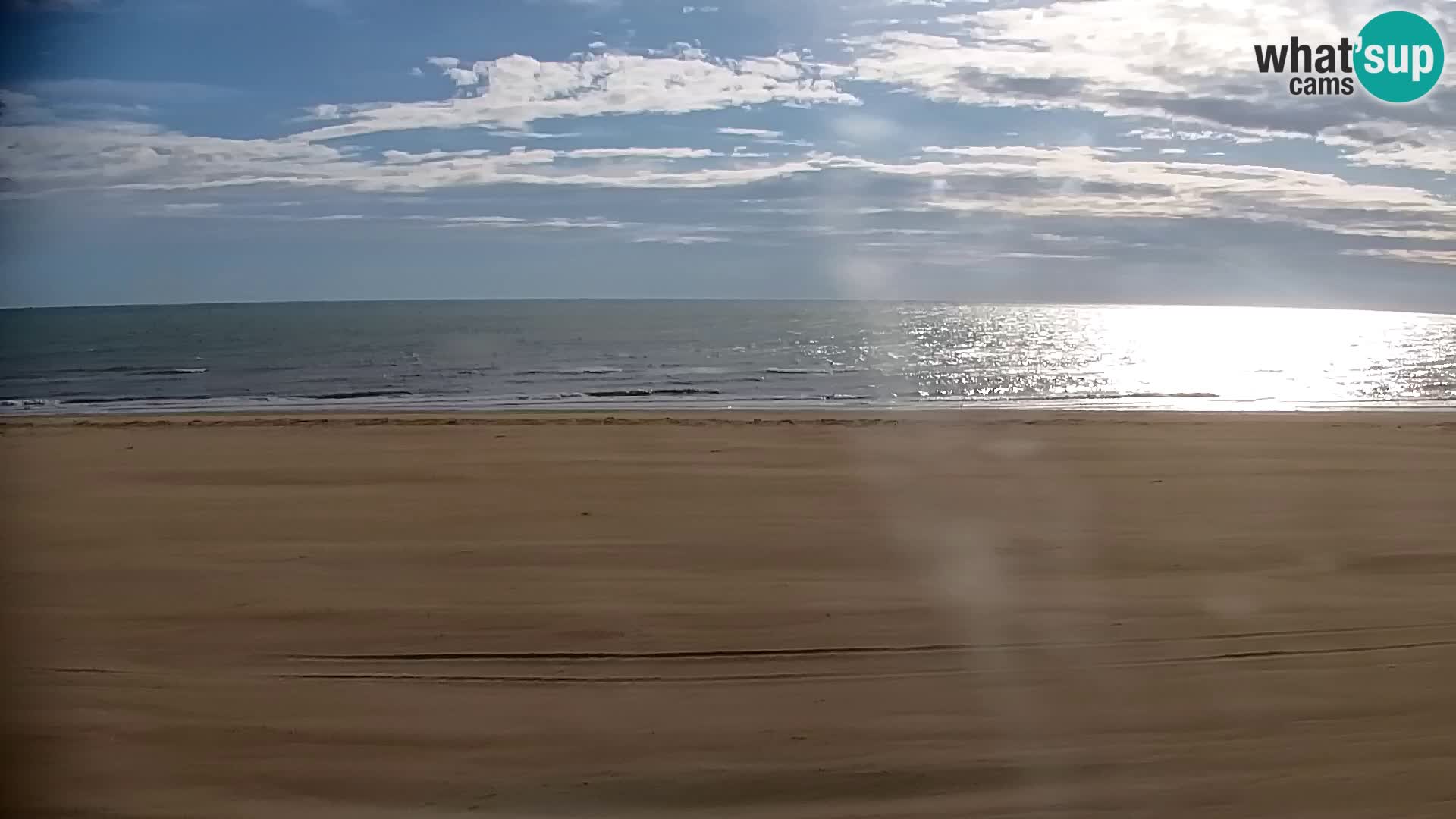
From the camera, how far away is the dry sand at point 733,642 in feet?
8.05

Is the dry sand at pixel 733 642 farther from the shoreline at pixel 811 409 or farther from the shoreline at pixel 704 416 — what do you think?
the shoreline at pixel 811 409

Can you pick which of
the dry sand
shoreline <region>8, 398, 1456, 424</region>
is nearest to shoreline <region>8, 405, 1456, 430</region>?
shoreline <region>8, 398, 1456, 424</region>

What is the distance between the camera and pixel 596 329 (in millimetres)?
34219

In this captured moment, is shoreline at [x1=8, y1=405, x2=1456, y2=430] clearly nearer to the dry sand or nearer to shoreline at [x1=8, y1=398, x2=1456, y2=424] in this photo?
shoreline at [x1=8, y1=398, x2=1456, y2=424]

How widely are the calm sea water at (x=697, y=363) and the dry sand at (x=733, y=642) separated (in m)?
1.39

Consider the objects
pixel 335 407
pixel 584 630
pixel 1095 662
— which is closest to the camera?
pixel 1095 662

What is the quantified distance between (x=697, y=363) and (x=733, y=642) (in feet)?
59.0

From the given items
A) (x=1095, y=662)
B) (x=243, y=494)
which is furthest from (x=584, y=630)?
(x=243, y=494)

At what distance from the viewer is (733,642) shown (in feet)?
11.4

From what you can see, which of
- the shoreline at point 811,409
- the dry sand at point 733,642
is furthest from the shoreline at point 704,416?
the dry sand at point 733,642

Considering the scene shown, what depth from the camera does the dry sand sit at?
246 cm

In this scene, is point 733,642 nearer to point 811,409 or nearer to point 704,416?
point 704,416

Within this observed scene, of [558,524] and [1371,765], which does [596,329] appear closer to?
[558,524]

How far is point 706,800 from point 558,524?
291cm
